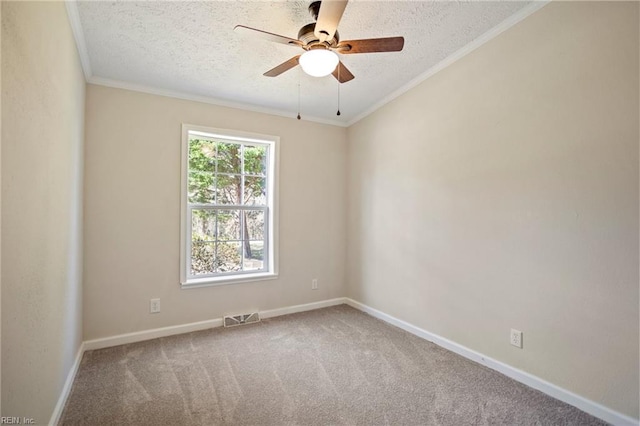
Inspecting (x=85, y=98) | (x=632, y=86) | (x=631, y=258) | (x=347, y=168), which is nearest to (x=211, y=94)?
(x=85, y=98)

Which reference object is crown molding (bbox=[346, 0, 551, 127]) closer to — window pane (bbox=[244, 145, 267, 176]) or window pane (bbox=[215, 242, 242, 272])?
window pane (bbox=[244, 145, 267, 176])

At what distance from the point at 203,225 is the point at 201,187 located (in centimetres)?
42

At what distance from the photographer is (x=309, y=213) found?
3910mm

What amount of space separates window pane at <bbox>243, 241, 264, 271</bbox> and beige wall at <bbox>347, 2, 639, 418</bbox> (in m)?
1.62

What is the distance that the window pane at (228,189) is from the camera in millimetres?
3455

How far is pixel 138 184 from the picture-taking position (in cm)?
295

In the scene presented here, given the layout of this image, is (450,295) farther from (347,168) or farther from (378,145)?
(347,168)

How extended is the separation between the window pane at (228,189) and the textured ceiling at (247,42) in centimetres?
87

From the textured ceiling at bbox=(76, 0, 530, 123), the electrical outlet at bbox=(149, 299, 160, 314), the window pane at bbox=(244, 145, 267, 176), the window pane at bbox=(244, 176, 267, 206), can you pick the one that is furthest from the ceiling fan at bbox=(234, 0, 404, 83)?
the electrical outlet at bbox=(149, 299, 160, 314)

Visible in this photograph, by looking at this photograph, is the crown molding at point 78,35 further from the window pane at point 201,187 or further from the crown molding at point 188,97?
the window pane at point 201,187

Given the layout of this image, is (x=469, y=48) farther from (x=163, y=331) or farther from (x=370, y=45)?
(x=163, y=331)

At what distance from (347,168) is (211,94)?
6.26ft

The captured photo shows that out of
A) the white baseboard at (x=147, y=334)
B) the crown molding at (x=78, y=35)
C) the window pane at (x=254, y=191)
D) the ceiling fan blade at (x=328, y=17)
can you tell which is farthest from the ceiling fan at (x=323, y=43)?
the white baseboard at (x=147, y=334)

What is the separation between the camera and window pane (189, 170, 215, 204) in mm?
3307
